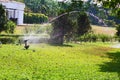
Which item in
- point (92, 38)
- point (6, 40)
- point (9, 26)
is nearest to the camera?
point (6, 40)

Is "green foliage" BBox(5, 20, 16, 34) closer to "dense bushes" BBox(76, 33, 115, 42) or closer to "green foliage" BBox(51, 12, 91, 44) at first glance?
"green foliage" BBox(51, 12, 91, 44)

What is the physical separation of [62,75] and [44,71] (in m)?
1.63

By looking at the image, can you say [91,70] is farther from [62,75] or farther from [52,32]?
[52,32]

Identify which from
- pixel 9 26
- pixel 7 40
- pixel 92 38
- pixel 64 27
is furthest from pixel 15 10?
pixel 7 40

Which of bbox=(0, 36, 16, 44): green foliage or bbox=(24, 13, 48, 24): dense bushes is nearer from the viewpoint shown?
bbox=(0, 36, 16, 44): green foliage

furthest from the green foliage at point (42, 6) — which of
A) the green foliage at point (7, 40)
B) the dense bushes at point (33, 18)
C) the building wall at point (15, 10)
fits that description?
the green foliage at point (7, 40)

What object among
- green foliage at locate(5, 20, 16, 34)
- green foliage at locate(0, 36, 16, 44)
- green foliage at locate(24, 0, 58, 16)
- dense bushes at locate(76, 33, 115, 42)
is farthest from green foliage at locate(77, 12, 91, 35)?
green foliage at locate(24, 0, 58, 16)

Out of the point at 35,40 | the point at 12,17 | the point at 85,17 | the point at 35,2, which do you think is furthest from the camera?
the point at 35,2

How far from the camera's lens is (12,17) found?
93.4 metres

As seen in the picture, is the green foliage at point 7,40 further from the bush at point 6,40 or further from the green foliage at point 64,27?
the green foliage at point 64,27

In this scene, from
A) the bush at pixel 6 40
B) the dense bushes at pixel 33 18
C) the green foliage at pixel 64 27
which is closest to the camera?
the bush at pixel 6 40

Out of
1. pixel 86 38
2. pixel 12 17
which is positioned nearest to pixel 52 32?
pixel 86 38

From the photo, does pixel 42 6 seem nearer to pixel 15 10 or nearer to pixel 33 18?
pixel 33 18

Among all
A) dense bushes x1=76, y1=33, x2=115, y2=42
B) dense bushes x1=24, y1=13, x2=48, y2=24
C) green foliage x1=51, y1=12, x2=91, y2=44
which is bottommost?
dense bushes x1=76, y1=33, x2=115, y2=42
